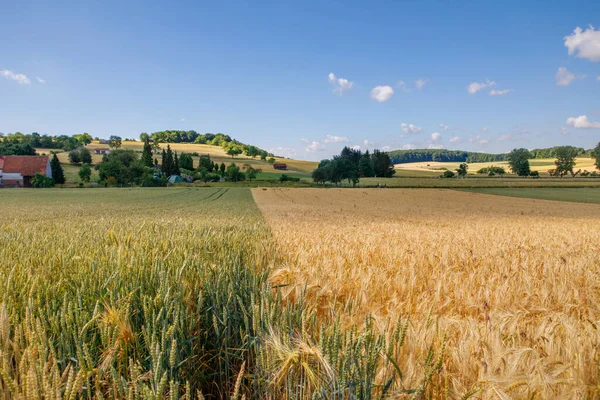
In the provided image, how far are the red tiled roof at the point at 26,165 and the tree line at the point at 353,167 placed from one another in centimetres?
7192

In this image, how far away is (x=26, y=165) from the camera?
86188 mm

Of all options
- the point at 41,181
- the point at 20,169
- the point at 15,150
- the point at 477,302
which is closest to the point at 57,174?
the point at 41,181

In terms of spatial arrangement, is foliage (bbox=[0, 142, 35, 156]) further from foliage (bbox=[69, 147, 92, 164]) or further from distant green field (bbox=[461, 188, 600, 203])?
distant green field (bbox=[461, 188, 600, 203])

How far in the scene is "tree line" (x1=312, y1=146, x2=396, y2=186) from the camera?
98562 mm

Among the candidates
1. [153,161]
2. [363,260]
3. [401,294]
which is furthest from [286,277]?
[153,161]

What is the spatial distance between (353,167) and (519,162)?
191ft

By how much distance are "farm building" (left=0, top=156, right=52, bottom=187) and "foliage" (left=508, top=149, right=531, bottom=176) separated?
137 m

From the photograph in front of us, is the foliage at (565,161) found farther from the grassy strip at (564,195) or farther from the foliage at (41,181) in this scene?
the foliage at (41,181)

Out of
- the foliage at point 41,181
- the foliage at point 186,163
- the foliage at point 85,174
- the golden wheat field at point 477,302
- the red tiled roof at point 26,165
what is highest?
the foliage at point 186,163

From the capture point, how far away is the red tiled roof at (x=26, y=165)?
85.2 m

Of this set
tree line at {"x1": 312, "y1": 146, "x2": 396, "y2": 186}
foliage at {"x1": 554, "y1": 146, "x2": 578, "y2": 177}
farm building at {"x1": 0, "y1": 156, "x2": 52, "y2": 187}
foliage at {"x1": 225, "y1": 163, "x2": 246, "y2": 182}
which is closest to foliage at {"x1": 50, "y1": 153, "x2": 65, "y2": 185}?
farm building at {"x1": 0, "y1": 156, "x2": 52, "y2": 187}

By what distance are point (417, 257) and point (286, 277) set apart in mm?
2511

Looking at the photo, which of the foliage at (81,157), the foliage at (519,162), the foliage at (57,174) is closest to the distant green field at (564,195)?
the foliage at (519,162)

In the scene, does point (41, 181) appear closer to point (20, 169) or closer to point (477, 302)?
point (20, 169)
